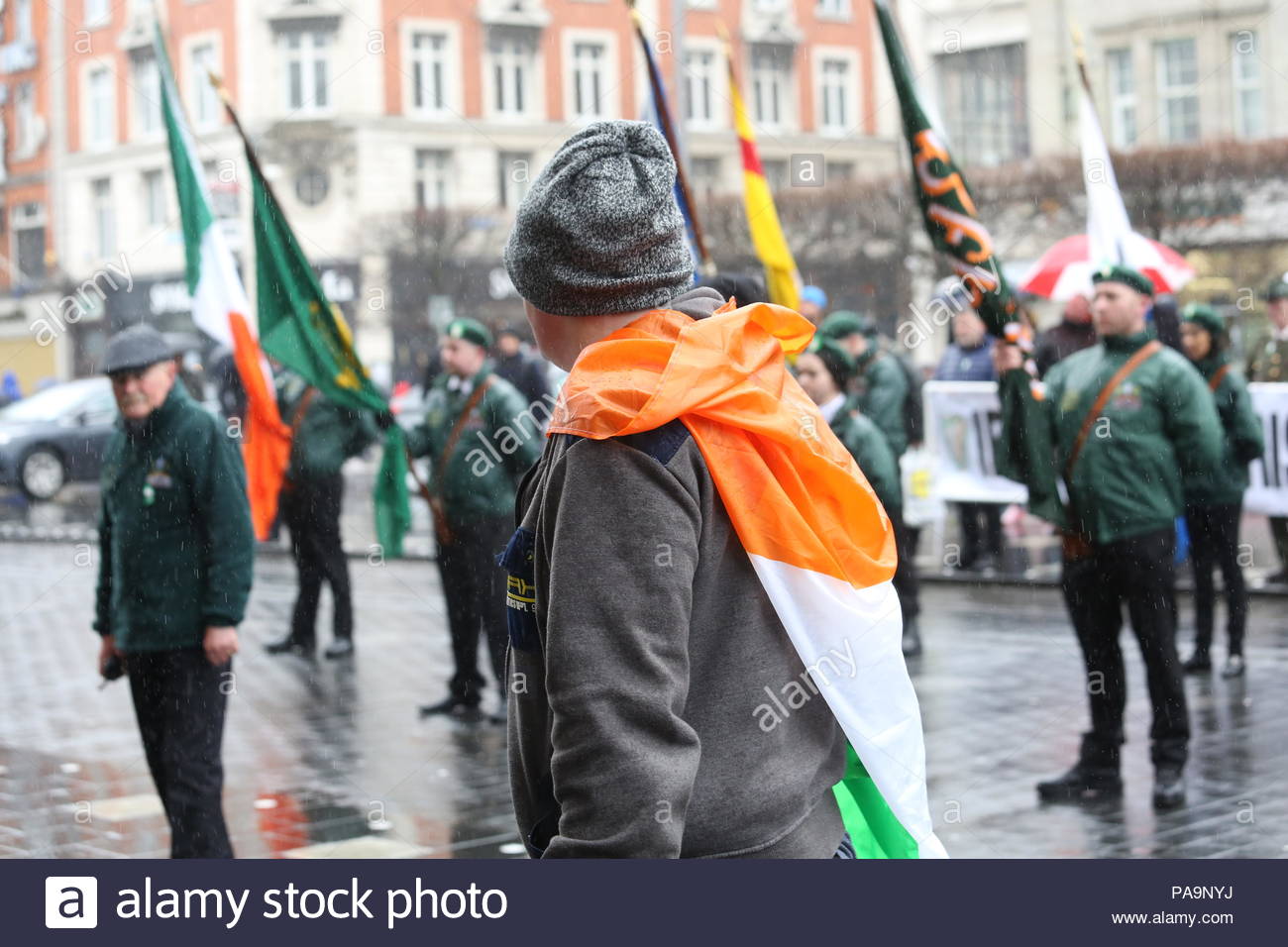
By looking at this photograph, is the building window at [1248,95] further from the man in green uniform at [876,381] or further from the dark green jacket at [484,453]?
the dark green jacket at [484,453]

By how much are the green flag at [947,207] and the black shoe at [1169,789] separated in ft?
5.78

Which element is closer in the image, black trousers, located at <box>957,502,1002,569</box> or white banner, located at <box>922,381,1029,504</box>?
white banner, located at <box>922,381,1029,504</box>

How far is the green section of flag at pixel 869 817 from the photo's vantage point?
2.37 m

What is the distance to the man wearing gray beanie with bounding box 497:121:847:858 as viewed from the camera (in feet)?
6.56

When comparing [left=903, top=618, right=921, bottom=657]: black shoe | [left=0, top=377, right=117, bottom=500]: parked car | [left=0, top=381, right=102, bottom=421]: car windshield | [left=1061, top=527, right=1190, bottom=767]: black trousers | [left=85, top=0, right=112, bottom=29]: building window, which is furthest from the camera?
[left=0, top=381, right=102, bottom=421]: car windshield

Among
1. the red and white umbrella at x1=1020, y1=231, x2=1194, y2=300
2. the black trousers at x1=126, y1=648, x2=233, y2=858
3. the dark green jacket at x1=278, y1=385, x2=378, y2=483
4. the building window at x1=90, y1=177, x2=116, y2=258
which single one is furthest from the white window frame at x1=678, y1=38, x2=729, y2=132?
the black trousers at x1=126, y1=648, x2=233, y2=858

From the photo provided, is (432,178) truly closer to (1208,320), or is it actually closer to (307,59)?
(307,59)

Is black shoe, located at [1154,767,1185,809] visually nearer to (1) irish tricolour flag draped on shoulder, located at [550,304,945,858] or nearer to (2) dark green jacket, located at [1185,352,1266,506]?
(2) dark green jacket, located at [1185,352,1266,506]

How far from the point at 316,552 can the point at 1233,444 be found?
5.34 meters

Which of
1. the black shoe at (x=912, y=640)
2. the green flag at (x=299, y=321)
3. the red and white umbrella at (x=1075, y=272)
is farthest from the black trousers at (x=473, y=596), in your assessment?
the red and white umbrella at (x=1075, y=272)

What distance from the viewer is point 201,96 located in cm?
2706

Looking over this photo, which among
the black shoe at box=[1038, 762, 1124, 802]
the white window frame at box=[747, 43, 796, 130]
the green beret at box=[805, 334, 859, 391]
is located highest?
the white window frame at box=[747, 43, 796, 130]

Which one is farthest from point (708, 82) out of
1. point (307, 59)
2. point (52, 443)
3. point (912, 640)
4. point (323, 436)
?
point (912, 640)
